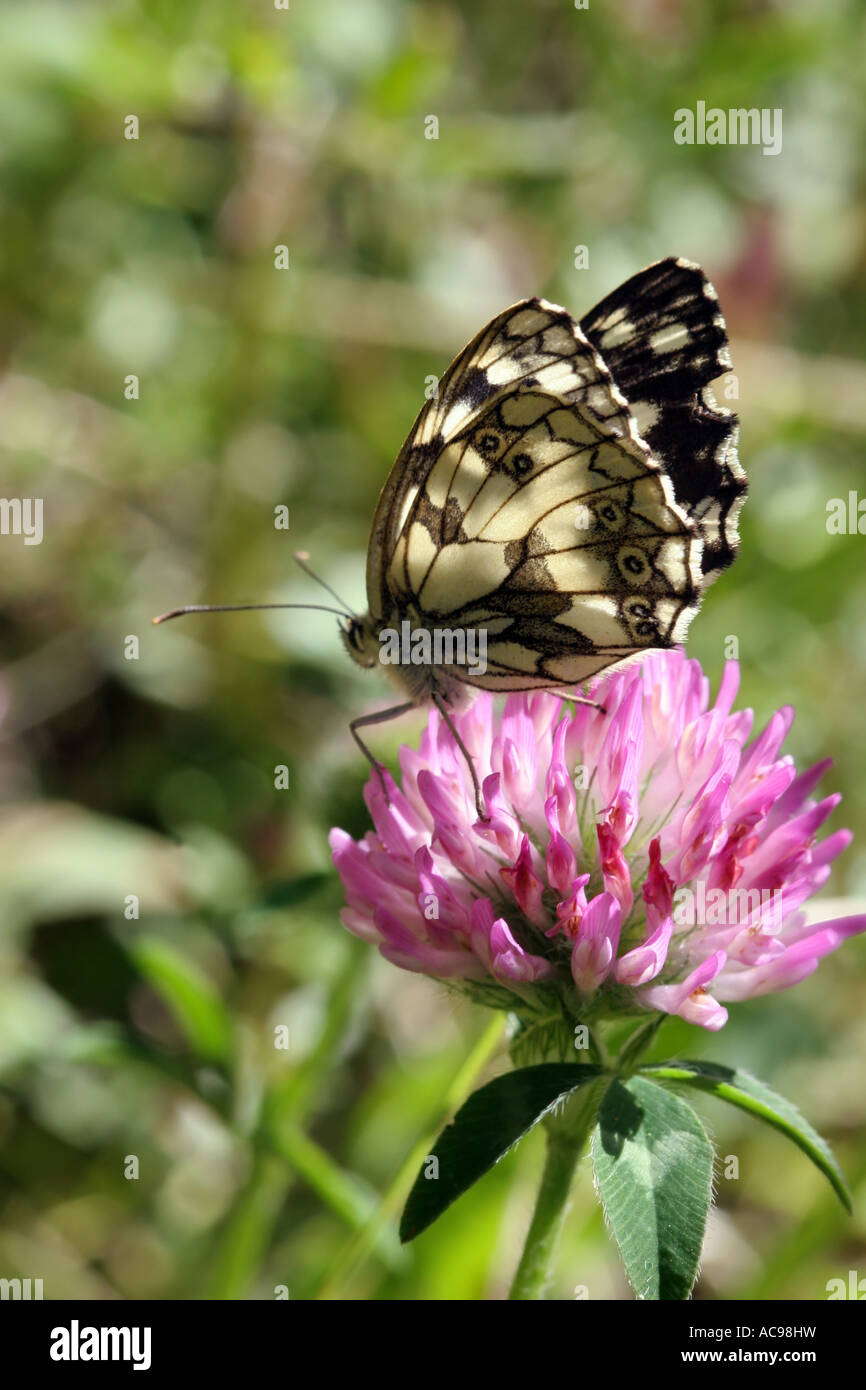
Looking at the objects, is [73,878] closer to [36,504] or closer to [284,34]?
[36,504]

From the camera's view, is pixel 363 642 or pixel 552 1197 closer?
pixel 552 1197

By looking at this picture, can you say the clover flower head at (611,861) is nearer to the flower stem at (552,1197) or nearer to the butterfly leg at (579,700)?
the butterfly leg at (579,700)

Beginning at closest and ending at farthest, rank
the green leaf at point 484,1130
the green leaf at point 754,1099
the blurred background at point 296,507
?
the green leaf at point 484,1130 → the green leaf at point 754,1099 → the blurred background at point 296,507

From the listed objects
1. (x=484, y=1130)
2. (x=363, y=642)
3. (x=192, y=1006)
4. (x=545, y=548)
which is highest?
(x=545, y=548)

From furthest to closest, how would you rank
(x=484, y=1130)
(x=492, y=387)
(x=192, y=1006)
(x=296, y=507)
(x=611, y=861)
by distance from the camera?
(x=296, y=507)
(x=192, y=1006)
(x=492, y=387)
(x=611, y=861)
(x=484, y=1130)

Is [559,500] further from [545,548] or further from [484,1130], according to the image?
[484,1130]

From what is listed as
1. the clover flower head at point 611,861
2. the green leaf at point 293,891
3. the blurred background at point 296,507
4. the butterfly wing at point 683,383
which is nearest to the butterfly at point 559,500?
the butterfly wing at point 683,383

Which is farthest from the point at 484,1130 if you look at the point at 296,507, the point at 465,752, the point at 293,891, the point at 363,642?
the point at 296,507
